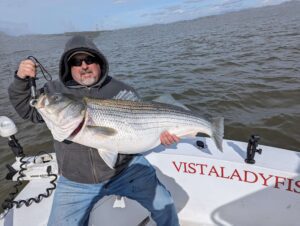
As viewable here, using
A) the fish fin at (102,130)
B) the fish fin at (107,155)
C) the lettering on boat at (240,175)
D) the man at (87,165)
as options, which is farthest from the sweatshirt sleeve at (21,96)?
the lettering on boat at (240,175)

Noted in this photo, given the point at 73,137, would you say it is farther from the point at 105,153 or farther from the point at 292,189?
the point at 292,189

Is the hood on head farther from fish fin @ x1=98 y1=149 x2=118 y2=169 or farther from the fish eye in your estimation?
fish fin @ x1=98 y1=149 x2=118 y2=169

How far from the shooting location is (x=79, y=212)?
3.29 m

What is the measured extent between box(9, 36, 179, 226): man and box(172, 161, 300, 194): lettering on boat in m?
0.55

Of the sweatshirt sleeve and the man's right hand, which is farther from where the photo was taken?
the sweatshirt sleeve

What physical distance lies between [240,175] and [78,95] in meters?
2.16

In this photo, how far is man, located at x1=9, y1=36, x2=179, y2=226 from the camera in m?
3.21

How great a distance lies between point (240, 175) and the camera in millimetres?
3600

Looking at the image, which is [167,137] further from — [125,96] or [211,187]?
[211,187]

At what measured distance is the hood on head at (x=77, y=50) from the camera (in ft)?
10.7

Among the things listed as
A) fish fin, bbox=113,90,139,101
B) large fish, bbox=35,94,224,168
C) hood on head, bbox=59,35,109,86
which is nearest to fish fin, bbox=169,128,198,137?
large fish, bbox=35,94,224,168

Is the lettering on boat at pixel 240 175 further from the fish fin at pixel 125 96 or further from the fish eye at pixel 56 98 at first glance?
the fish eye at pixel 56 98

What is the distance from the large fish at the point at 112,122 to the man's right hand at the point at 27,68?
1.42 ft

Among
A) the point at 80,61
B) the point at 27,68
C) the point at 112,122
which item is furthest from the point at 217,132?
the point at 27,68
